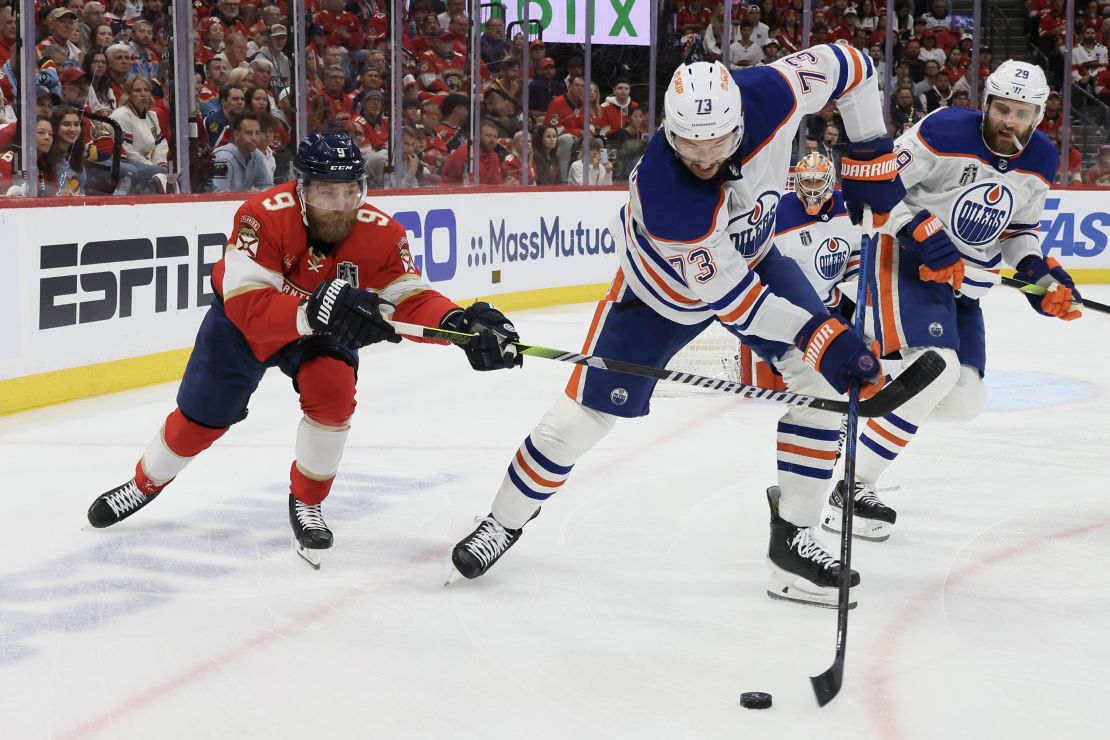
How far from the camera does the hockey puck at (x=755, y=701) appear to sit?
6.61 feet

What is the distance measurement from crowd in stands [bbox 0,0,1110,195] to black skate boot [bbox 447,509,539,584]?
107 inches

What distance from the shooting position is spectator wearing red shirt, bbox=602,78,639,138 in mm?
8938

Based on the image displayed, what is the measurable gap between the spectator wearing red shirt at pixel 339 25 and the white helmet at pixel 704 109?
445 centimetres

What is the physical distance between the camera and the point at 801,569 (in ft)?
8.44

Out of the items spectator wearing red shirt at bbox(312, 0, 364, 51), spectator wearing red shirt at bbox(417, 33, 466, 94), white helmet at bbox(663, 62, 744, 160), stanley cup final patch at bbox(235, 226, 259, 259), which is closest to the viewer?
white helmet at bbox(663, 62, 744, 160)

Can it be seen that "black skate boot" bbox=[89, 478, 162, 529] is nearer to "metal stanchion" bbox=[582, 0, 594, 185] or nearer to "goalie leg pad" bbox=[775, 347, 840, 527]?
"goalie leg pad" bbox=[775, 347, 840, 527]

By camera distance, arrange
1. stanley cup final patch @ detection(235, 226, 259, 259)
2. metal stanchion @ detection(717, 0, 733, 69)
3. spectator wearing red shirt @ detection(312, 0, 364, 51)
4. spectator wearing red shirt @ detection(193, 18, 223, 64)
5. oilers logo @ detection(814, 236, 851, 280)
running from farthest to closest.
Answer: metal stanchion @ detection(717, 0, 733, 69)
spectator wearing red shirt @ detection(312, 0, 364, 51)
spectator wearing red shirt @ detection(193, 18, 223, 64)
oilers logo @ detection(814, 236, 851, 280)
stanley cup final patch @ detection(235, 226, 259, 259)

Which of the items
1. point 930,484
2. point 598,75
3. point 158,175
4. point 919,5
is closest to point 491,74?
point 598,75

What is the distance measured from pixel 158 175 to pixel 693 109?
352 cm

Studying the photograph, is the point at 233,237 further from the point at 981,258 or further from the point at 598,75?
the point at 598,75

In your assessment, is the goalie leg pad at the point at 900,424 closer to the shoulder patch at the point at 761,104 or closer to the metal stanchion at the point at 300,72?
the shoulder patch at the point at 761,104

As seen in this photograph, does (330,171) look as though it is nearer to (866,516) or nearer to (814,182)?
(866,516)

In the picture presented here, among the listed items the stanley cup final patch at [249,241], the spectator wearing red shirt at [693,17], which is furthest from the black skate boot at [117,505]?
the spectator wearing red shirt at [693,17]

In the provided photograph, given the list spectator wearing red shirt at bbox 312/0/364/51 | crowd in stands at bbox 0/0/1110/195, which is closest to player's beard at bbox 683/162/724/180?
crowd in stands at bbox 0/0/1110/195
